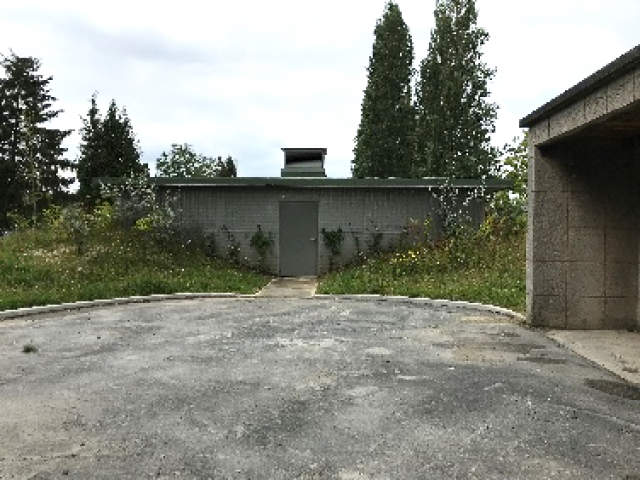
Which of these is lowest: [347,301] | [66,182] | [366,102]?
[347,301]

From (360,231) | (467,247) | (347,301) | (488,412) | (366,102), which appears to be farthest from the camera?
(366,102)

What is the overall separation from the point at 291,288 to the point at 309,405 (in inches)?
422

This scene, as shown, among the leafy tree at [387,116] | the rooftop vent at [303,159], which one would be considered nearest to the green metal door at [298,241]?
the rooftop vent at [303,159]

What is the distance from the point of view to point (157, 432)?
14.8ft

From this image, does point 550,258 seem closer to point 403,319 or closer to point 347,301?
point 403,319

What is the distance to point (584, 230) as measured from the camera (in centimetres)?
934

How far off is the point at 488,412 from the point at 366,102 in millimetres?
40265

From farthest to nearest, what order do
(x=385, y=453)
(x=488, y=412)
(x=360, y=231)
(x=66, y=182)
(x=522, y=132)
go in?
1. (x=66, y=182)
2. (x=522, y=132)
3. (x=360, y=231)
4. (x=488, y=412)
5. (x=385, y=453)

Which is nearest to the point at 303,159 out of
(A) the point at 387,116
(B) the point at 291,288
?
(B) the point at 291,288

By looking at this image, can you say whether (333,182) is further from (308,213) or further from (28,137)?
(28,137)

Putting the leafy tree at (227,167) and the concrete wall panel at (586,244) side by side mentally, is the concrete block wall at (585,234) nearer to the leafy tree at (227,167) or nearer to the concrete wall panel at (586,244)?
the concrete wall panel at (586,244)

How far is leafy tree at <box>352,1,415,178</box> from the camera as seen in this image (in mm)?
42375

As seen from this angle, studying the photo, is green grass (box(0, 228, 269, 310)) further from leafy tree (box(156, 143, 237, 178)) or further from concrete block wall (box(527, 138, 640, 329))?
leafy tree (box(156, 143, 237, 178))

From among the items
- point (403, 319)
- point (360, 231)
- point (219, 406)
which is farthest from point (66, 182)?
point (219, 406)
